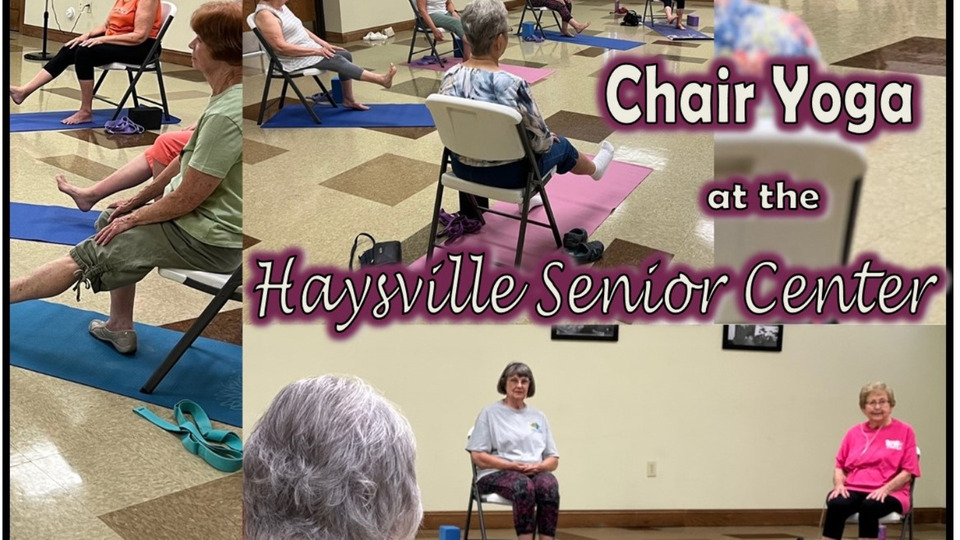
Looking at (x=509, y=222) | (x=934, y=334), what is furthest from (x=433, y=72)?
(x=934, y=334)

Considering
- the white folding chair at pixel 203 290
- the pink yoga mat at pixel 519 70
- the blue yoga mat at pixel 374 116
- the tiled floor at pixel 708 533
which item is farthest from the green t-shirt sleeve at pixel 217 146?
the tiled floor at pixel 708 533

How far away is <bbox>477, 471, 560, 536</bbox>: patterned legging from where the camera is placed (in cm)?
312

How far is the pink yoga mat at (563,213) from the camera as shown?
8.17ft

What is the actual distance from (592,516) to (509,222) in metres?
2.22

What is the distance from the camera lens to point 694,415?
421cm

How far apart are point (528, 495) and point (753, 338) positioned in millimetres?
1517

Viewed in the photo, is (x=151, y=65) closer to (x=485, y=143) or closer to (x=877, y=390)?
(x=485, y=143)

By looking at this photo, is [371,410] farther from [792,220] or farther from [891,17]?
[891,17]

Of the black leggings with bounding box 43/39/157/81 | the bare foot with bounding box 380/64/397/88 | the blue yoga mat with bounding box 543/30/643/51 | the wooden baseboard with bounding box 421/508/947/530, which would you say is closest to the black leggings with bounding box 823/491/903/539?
the wooden baseboard with bounding box 421/508/947/530

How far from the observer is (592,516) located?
4.41 metres

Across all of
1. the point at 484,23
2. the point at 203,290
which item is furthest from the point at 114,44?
the point at 484,23

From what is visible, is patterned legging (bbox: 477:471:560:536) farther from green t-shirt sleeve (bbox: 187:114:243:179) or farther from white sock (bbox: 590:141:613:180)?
green t-shirt sleeve (bbox: 187:114:243:179)

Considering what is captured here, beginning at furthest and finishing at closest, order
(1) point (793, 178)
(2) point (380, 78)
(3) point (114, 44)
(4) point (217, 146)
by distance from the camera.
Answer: (3) point (114, 44) < (2) point (380, 78) < (4) point (217, 146) < (1) point (793, 178)

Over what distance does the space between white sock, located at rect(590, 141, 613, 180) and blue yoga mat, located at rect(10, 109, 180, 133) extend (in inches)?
126
